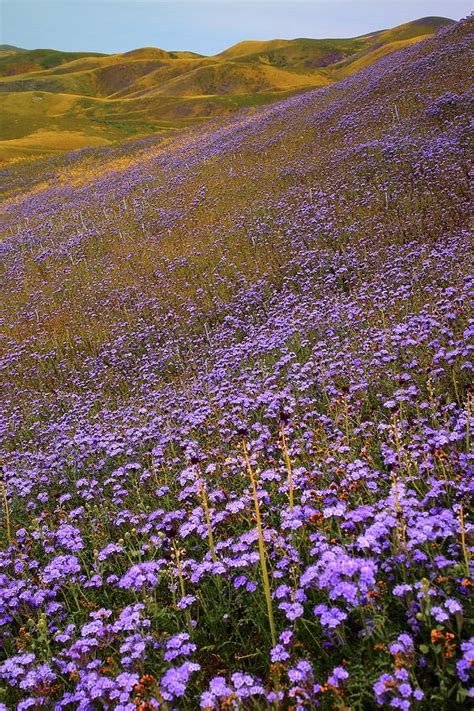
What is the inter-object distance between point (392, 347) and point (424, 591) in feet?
15.5

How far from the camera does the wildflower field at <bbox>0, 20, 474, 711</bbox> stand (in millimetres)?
3098

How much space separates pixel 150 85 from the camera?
130375mm

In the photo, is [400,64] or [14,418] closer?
[14,418]

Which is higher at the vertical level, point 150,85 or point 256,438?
point 150,85

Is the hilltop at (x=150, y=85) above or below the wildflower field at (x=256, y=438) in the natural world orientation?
above

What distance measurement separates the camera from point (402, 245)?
38.0 feet

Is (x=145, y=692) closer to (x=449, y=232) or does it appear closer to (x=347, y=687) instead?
(x=347, y=687)

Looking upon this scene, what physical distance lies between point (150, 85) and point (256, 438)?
14831cm

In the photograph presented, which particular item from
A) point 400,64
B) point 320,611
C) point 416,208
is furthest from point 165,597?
point 400,64

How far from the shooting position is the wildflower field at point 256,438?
10.2 ft

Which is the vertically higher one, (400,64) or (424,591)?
(400,64)

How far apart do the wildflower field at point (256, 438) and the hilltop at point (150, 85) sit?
55.1 meters

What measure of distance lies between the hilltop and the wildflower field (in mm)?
55128

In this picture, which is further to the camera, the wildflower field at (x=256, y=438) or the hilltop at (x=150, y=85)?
the hilltop at (x=150, y=85)
